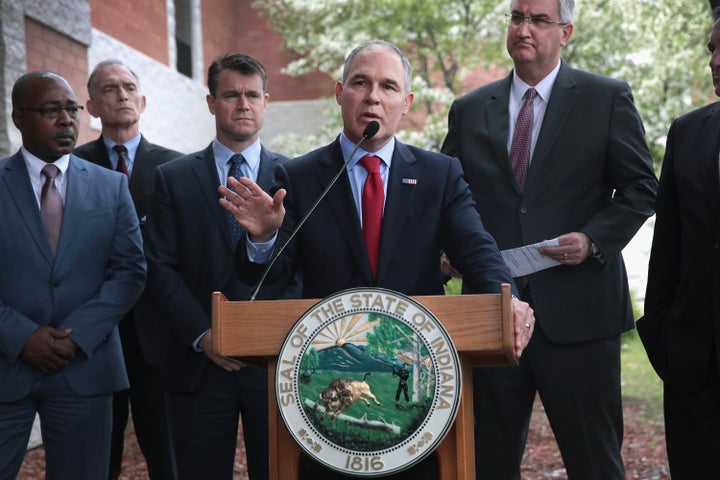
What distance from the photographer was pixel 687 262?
9.96 ft

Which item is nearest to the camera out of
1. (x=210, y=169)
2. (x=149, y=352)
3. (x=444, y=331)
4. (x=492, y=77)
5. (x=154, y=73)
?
(x=444, y=331)

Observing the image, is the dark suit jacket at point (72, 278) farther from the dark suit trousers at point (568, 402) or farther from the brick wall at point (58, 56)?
the brick wall at point (58, 56)

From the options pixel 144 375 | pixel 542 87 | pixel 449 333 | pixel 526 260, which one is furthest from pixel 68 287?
pixel 542 87

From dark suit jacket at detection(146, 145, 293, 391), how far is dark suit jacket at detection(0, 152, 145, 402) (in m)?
0.17

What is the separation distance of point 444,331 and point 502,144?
1555 mm

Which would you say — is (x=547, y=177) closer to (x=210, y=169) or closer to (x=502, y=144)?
(x=502, y=144)

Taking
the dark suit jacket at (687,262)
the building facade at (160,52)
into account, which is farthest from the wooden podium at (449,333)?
the building facade at (160,52)

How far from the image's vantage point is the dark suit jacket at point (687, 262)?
2.98m

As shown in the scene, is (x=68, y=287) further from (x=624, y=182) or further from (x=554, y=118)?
(x=624, y=182)

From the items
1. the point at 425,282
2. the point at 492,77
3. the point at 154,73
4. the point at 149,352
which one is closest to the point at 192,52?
the point at 154,73

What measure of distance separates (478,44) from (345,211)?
11.8 metres

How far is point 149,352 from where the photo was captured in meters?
4.46

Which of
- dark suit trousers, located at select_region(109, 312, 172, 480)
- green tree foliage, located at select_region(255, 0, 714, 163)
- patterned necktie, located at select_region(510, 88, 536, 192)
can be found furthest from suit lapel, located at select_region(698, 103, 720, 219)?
green tree foliage, located at select_region(255, 0, 714, 163)

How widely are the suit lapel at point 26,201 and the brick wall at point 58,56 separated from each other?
4.36m
